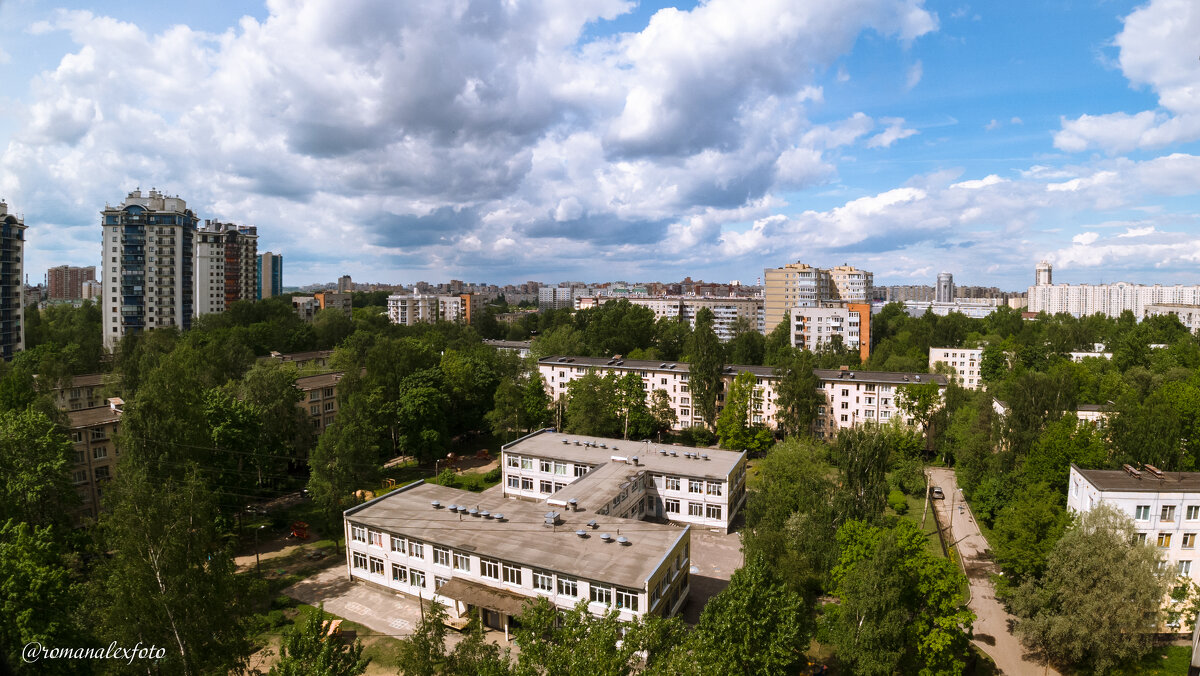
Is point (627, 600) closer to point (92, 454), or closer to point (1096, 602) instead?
point (1096, 602)

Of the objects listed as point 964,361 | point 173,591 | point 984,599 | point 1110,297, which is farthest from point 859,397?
point 1110,297

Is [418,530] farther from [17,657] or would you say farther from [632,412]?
[632,412]

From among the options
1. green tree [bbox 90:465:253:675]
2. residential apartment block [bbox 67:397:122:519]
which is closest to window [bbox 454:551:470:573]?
green tree [bbox 90:465:253:675]

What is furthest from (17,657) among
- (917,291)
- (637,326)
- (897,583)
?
(917,291)

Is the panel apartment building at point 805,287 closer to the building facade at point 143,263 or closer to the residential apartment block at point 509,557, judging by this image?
the residential apartment block at point 509,557

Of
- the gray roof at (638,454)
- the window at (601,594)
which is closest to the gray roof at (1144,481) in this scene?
the gray roof at (638,454)

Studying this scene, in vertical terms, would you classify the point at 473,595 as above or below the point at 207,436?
below

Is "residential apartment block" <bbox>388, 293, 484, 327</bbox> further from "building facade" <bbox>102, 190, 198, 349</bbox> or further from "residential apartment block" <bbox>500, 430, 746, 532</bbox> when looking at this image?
"residential apartment block" <bbox>500, 430, 746, 532</bbox>
